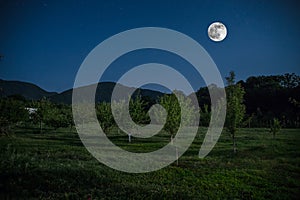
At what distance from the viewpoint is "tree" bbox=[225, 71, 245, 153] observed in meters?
23.5

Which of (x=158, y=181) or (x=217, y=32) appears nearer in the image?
(x=158, y=181)

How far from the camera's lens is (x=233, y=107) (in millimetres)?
23844

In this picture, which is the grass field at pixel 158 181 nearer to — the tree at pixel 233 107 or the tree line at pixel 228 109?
the tree line at pixel 228 109

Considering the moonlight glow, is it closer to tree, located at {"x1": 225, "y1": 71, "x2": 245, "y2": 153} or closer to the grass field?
tree, located at {"x1": 225, "y1": 71, "x2": 245, "y2": 153}

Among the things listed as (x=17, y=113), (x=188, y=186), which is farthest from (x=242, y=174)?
(x=17, y=113)

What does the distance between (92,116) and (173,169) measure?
32.3 m

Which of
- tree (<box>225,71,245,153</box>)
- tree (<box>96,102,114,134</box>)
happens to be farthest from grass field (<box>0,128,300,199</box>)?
tree (<box>96,102,114,134</box>)

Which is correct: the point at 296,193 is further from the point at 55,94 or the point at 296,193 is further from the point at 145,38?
the point at 55,94

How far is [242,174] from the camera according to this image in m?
15.2

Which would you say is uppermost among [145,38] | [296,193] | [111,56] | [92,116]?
[145,38]

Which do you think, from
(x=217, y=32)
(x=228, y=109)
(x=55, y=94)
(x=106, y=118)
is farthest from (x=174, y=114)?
(x=55, y=94)

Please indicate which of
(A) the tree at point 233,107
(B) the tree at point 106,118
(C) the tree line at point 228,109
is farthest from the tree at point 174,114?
(B) the tree at point 106,118

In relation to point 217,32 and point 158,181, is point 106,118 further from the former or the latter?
point 158,181

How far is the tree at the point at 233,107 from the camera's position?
926 inches
